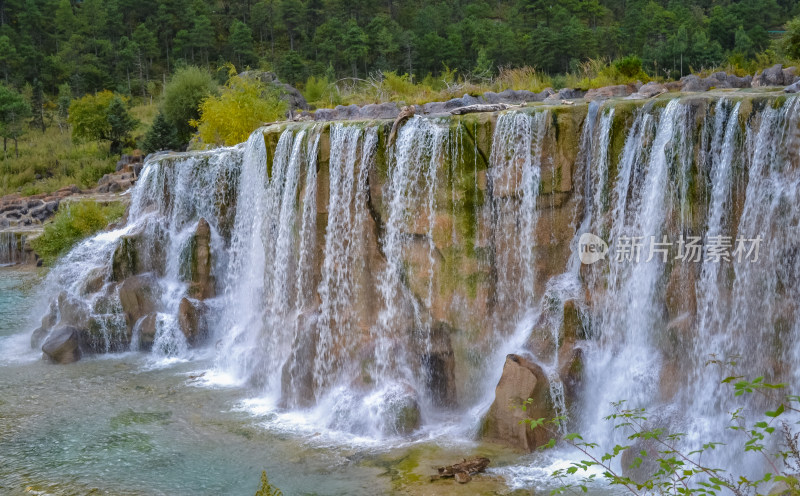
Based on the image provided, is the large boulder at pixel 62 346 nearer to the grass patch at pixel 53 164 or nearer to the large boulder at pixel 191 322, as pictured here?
the large boulder at pixel 191 322

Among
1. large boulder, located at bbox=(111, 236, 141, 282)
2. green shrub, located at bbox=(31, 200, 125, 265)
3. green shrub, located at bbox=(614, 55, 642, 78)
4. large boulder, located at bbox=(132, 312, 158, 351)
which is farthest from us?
green shrub, located at bbox=(31, 200, 125, 265)

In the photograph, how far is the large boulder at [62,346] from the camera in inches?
525

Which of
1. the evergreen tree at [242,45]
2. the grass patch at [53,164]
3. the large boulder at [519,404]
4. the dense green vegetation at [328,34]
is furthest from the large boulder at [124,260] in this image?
the evergreen tree at [242,45]

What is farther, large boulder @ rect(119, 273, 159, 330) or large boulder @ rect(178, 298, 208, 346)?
large boulder @ rect(119, 273, 159, 330)

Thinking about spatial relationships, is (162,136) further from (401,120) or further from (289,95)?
(401,120)

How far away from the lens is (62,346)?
13.4 m

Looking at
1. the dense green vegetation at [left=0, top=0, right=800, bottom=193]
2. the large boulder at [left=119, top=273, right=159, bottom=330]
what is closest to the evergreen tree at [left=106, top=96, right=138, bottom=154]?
the dense green vegetation at [left=0, top=0, right=800, bottom=193]

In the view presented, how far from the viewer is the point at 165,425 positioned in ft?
32.8

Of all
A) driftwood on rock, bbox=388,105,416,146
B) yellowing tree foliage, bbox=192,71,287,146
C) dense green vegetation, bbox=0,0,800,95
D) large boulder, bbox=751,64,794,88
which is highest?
dense green vegetation, bbox=0,0,800,95

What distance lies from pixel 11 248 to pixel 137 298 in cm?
1217

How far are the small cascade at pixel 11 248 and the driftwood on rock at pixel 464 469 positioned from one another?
20211mm

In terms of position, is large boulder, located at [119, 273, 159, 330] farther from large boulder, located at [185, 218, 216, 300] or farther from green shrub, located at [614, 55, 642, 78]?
green shrub, located at [614, 55, 642, 78]

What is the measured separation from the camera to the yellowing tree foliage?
63.7 feet

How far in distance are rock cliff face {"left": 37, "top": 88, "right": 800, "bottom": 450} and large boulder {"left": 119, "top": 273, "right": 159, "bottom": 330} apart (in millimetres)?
1884
